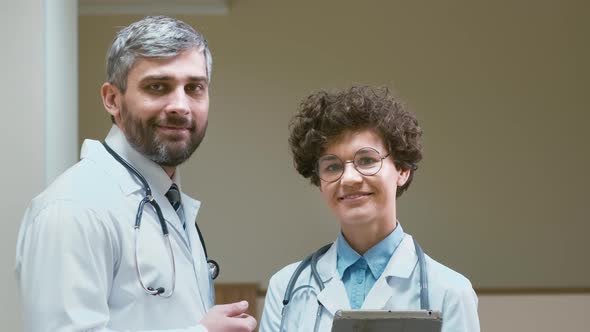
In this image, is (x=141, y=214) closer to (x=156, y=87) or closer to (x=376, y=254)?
(x=156, y=87)

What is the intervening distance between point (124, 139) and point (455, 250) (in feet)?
11.1

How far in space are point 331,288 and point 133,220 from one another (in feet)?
1.32

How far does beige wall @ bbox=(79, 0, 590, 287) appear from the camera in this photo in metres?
4.89

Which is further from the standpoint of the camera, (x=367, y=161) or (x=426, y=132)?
(x=426, y=132)

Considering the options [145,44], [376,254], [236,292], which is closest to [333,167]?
[376,254]

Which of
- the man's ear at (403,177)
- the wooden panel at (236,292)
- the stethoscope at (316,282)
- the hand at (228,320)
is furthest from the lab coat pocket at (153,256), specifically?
the wooden panel at (236,292)

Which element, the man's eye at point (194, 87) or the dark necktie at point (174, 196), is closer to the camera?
the man's eye at point (194, 87)

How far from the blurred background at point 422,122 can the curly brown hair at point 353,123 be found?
3.05 metres

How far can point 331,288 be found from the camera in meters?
1.76

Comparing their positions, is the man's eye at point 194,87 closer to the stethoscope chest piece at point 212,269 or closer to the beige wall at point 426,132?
the stethoscope chest piece at point 212,269

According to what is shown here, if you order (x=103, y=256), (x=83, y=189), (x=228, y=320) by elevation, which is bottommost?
(x=228, y=320)

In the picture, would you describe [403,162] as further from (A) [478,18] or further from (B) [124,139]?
(A) [478,18]

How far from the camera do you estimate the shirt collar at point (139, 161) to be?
5.78 feet

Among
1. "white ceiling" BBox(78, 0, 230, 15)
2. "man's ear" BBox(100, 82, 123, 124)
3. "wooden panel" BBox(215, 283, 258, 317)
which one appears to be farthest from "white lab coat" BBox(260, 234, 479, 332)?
"white ceiling" BBox(78, 0, 230, 15)
